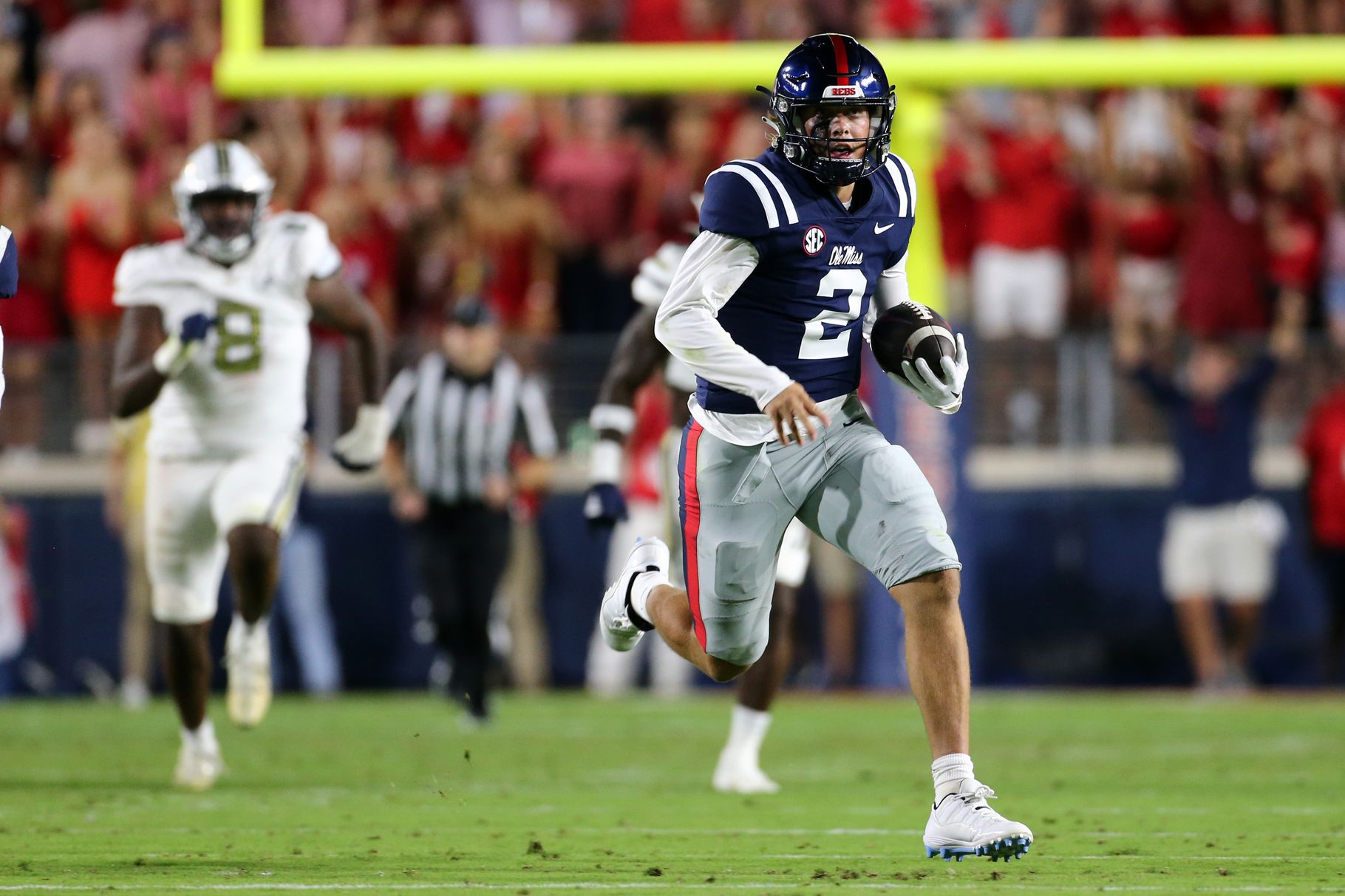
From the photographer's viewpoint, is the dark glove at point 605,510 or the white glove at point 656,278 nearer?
the dark glove at point 605,510

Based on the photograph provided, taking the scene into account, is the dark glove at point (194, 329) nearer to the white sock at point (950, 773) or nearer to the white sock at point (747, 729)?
the white sock at point (747, 729)

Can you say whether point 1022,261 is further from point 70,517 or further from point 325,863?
point 325,863

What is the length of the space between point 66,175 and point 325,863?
7603 mm

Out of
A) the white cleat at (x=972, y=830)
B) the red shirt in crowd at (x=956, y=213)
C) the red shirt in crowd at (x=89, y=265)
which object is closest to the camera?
the white cleat at (x=972, y=830)

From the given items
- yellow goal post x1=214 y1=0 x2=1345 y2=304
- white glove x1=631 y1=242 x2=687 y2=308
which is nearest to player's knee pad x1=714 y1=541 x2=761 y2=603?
white glove x1=631 y1=242 x2=687 y2=308

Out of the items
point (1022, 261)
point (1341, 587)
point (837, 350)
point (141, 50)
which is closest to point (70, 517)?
Answer: point (141, 50)

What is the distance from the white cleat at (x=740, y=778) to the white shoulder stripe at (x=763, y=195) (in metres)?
2.32

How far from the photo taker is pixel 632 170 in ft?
37.2

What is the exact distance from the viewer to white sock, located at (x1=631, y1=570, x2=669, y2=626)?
5277 mm

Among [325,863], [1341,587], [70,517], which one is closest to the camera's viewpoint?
[325,863]

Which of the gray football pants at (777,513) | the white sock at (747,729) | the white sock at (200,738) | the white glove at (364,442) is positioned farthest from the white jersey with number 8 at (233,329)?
the gray football pants at (777,513)

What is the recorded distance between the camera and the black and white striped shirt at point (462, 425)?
30.3 feet

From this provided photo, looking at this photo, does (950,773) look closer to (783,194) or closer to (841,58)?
(783,194)

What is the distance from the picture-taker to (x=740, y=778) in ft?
21.1
